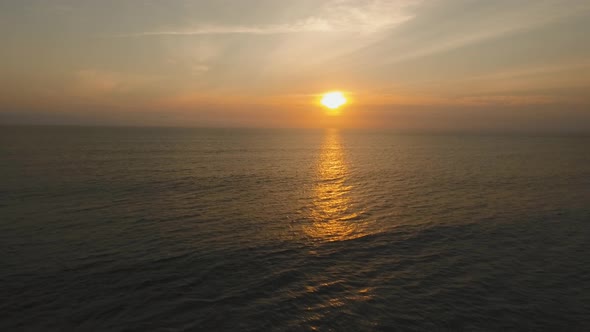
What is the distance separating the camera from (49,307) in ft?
57.4

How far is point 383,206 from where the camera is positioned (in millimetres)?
42062

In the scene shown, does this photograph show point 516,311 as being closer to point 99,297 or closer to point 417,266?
point 417,266

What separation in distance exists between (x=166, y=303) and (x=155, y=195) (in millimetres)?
30902

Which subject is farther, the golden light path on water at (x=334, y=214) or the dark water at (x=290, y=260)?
the golden light path on water at (x=334, y=214)

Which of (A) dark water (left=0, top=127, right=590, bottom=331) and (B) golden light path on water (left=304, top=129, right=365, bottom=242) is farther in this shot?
(B) golden light path on water (left=304, top=129, right=365, bottom=242)

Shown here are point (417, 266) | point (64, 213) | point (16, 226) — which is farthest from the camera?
point (64, 213)

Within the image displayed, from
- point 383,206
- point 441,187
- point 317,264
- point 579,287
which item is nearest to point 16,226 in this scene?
point 317,264

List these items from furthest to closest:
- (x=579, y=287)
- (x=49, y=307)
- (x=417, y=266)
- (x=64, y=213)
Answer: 1. (x=64, y=213)
2. (x=417, y=266)
3. (x=579, y=287)
4. (x=49, y=307)

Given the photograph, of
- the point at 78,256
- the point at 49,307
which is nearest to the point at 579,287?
the point at 49,307

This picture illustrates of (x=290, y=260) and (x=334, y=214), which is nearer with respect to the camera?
(x=290, y=260)

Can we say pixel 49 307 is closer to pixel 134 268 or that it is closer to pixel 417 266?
pixel 134 268

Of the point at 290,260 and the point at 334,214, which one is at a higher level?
the point at 334,214

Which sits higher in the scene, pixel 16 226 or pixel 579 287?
pixel 16 226

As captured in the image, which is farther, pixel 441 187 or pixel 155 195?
pixel 441 187
